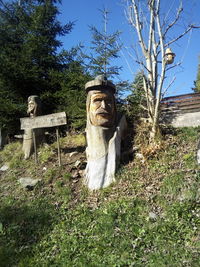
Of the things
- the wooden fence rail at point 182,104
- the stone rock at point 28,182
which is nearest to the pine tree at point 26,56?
the stone rock at point 28,182

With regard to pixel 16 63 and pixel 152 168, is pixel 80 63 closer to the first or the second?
pixel 16 63

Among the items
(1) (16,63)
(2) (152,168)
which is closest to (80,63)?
(1) (16,63)

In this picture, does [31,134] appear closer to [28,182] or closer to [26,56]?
[28,182]

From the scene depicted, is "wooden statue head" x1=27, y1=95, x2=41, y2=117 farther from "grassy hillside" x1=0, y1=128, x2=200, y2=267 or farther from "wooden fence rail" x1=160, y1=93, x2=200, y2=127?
"wooden fence rail" x1=160, y1=93, x2=200, y2=127

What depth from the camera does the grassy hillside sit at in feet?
11.3

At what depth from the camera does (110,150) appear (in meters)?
5.41

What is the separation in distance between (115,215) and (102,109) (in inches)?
103

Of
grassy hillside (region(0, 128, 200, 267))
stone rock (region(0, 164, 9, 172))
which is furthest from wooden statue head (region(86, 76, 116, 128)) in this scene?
stone rock (region(0, 164, 9, 172))

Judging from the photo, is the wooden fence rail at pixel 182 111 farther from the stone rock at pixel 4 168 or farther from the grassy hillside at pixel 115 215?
the stone rock at pixel 4 168

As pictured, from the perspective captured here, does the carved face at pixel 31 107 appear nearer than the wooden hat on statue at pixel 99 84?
No

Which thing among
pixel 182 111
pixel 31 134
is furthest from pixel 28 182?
pixel 182 111

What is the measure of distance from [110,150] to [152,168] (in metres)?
1.10

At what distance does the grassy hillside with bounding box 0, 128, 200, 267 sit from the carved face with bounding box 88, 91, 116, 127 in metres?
1.14

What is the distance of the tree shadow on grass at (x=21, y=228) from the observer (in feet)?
A: 12.5
